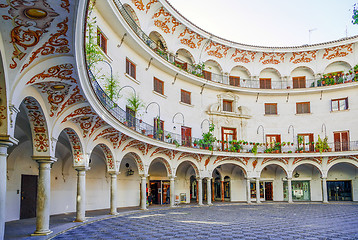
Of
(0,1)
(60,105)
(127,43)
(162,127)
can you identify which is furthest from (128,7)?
(0,1)

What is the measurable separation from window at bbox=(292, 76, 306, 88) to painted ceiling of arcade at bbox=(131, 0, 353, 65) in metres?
1.48

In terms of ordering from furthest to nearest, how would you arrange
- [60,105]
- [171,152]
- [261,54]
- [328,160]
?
[261,54] → [328,160] → [171,152] → [60,105]

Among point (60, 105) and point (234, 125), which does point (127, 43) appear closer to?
point (60, 105)

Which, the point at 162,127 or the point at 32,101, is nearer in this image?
the point at 32,101

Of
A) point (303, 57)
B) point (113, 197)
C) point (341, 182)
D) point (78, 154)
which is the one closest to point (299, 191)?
point (341, 182)

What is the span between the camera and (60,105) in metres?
10.5

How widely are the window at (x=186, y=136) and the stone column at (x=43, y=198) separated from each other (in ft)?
46.7

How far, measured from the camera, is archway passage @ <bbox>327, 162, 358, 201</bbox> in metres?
28.5

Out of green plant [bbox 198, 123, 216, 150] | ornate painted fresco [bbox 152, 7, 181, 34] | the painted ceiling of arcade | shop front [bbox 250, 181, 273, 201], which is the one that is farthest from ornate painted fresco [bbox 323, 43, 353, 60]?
ornate painted fresco [bbox 152, 7, 181, 34]

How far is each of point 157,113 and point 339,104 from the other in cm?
1639

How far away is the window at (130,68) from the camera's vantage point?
1955cm

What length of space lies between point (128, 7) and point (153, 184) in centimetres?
1256

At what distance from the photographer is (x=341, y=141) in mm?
28328

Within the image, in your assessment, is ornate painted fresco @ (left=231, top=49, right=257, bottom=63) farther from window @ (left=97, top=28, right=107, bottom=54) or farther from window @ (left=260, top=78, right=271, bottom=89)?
window @ (left=97, top=28, right=107, bottom=54)
